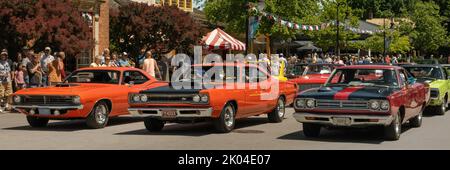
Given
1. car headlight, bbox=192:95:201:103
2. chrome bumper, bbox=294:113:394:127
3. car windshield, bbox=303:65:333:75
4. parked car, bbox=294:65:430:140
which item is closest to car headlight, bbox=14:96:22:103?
car headlight, bbox=192:95:201:103

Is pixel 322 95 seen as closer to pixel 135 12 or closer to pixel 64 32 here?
pixel 64 32

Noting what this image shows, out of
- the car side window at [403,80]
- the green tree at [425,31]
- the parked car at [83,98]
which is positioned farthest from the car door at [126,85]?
the green tree at [425,31]

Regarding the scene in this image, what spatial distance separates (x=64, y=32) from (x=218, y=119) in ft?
32.6

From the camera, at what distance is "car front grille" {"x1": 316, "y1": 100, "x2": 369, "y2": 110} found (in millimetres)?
10836

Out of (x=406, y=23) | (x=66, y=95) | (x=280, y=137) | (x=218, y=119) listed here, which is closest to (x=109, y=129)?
(x=66, y=95)

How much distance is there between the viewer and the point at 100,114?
1364 centimetres

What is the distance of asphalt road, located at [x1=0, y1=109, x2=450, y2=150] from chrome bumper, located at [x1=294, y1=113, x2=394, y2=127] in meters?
0.34

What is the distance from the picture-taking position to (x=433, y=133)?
41.3ft

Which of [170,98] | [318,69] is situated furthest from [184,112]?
[318,69]

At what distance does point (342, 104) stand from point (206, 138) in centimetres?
249

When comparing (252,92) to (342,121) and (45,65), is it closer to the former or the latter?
Result: (342,121)

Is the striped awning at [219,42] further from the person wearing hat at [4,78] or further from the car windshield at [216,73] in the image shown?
the car windshield at [216,73]

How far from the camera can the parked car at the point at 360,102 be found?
1079cm

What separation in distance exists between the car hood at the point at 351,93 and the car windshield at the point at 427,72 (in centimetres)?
685
